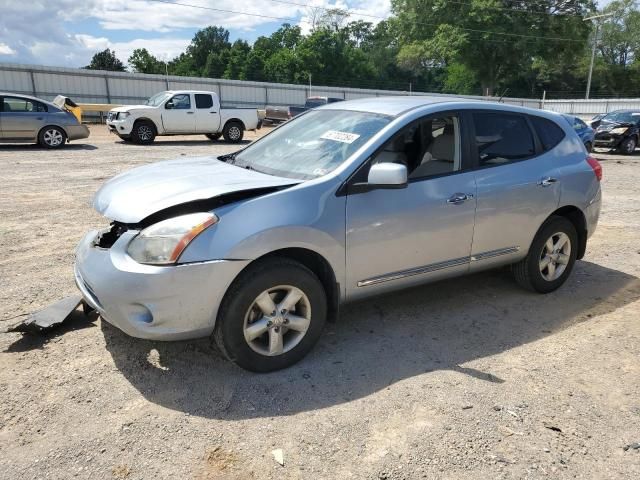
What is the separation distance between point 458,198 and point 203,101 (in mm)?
16213

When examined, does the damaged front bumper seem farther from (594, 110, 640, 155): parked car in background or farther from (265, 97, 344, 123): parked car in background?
(265, 97, 344, 123): parked car in background

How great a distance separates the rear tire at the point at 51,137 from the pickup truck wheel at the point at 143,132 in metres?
2.54

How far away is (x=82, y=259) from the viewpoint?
3.41 metres

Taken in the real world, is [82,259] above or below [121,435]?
above

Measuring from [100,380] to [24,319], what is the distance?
121 centimetres

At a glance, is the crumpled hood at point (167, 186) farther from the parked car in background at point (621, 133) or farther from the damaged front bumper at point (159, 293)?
the parked car in background at point (621, 133)

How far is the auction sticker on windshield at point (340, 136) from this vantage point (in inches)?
149

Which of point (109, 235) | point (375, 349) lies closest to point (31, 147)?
point (109, 235)

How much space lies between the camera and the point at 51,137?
15047 mm

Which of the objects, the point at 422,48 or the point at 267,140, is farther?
the point at 422,48

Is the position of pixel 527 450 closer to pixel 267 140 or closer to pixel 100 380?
pixel 100 380

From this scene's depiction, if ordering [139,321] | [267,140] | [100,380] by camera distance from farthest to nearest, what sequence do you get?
[267,140]
[100,380]
[139,321]

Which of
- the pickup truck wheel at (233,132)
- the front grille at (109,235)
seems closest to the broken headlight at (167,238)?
the front grille at (109,235)

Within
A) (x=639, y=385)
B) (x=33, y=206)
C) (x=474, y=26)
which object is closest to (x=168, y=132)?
(x=33, y=206)
